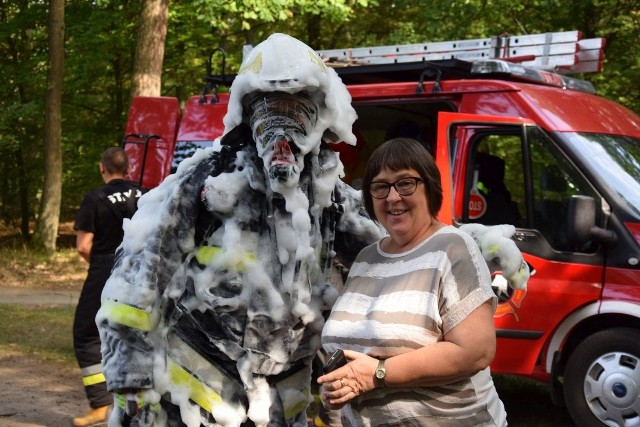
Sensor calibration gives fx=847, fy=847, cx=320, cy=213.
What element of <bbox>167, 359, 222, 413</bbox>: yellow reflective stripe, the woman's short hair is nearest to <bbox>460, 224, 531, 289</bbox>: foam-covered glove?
the woman's short hair

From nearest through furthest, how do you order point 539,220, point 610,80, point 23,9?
point 539,220 < point 610,80 < point 23,9

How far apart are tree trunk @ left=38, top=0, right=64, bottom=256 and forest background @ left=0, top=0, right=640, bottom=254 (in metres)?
0.02

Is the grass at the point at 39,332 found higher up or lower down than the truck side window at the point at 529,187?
lower down

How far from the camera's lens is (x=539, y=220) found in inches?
217

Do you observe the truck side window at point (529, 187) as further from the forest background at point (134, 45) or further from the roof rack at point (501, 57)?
the forest background at point (134, 45)

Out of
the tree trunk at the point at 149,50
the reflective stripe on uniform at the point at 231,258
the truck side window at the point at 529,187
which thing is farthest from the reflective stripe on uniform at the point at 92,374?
the tree trunk at the point at 149,50

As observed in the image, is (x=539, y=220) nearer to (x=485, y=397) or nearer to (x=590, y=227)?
(x=590, y=227)

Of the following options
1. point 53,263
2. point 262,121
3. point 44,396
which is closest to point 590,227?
point 262,121

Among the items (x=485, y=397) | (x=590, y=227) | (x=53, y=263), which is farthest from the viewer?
(x=53, y=263)

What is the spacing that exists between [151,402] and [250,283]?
0.48 metres

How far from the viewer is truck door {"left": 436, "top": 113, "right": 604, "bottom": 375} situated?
5297 mm

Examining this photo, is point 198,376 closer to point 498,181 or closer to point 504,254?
point 504,254

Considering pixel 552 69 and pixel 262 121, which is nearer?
pixel 262 121

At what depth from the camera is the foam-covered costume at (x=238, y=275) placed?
8.75 feet
